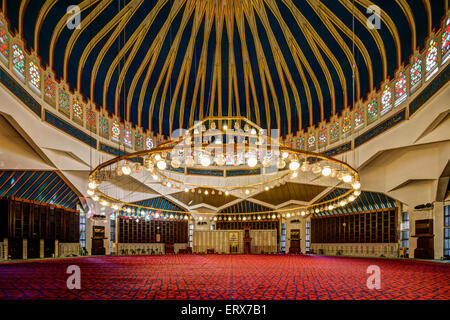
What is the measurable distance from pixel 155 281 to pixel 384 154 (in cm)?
973

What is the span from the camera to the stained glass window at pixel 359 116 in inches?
507

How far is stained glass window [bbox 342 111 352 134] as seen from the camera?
44.5 feet

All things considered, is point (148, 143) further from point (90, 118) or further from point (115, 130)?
point (90, 118)

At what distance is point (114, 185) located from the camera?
15.6 metres

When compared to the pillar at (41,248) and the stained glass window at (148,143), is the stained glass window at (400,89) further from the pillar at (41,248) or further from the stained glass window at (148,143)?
the pillar at (41,248)

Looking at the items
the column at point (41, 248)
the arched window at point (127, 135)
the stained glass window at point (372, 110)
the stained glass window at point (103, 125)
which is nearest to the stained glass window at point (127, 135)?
the arched window at point (127, 135)

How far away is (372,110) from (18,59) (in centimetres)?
1221

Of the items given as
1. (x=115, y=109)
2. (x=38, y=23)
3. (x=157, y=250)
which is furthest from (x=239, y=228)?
(x=38, y=23)

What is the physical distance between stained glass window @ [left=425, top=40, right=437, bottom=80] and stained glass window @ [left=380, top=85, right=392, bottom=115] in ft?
7.02

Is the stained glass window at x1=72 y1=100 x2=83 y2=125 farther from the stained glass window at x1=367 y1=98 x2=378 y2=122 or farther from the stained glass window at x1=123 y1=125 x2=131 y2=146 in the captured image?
the stained glass window at x1=367 y1=98 x2=378 y2=122

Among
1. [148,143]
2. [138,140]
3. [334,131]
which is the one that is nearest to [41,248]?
[138,140]

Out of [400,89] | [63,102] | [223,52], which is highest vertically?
[223,52]

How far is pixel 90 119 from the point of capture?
13.1m
